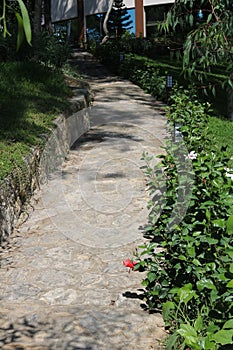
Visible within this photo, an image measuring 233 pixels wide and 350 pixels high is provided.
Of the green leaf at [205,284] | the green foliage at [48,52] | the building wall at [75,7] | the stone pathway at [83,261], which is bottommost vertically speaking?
the stone pathway at [83,261]

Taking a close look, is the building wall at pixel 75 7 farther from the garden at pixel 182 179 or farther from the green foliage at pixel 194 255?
the green foliage at pixel 194 255

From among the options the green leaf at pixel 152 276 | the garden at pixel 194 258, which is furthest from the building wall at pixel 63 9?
the green leaf at pixel 152 276

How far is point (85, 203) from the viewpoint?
6.48 m

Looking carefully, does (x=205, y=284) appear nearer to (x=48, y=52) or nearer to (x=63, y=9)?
(x=48, y=52)

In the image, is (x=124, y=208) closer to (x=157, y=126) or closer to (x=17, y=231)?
(x=17, y=231)

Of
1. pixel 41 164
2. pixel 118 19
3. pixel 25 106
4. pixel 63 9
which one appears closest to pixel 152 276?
pixel 41 164

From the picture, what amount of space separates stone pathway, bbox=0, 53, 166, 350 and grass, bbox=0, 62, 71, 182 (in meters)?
0.65

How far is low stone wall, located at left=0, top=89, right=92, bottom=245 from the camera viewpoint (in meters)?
5.66

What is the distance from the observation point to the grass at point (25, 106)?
6772mm

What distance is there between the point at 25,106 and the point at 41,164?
1792mm

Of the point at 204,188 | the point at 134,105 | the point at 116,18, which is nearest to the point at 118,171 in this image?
the point at 204,188

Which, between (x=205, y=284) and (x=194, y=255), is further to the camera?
(x=194, y=255)

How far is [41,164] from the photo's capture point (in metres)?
7.26

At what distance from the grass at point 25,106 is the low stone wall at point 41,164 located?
13 centimetres
